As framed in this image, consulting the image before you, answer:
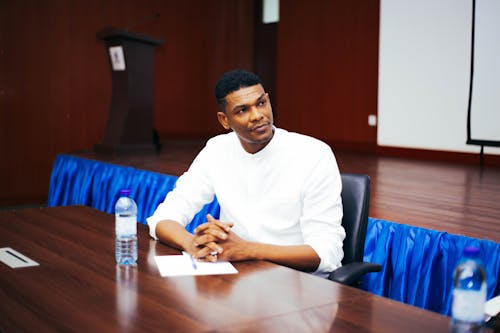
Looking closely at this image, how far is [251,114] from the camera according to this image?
202 cm

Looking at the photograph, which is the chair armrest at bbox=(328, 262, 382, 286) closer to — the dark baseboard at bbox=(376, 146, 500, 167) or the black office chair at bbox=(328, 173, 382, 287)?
the black office chair at bbox=(328, 173, 382, 287)

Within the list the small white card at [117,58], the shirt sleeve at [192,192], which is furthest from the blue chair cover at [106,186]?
the shirt sleeve at [192,192]

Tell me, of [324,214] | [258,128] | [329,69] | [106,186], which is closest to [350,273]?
[324,214]

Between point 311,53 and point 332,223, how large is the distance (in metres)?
5.97

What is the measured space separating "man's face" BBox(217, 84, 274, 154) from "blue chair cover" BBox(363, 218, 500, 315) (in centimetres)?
95

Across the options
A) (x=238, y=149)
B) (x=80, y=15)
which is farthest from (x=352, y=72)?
(x=238, y=149)

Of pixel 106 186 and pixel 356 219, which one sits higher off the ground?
pixel 356 219

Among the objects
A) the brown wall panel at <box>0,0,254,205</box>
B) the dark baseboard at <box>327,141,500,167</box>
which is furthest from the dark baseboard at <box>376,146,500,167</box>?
the brown wall panel at <box>0,0,254,205</box>

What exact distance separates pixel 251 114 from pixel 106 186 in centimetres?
307

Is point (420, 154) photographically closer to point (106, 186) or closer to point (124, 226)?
point (106, 186)

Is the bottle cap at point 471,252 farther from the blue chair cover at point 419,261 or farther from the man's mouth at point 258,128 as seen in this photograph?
the blue chair cover at point 419,261

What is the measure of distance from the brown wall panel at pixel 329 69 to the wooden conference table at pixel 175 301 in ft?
18.2

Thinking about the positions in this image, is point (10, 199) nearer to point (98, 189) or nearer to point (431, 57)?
point (98, 189)

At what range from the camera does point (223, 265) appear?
1584 millimetres
